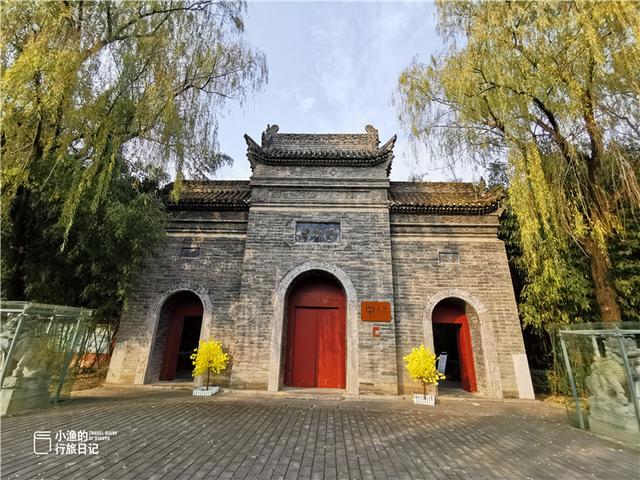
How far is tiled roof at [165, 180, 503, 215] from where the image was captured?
8586 millimetres

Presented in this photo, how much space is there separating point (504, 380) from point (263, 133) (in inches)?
399

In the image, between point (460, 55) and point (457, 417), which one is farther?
point (460, 55)

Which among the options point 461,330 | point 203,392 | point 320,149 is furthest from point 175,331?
point 461,330

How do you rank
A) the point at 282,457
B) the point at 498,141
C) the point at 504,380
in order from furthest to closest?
the point at 504,380, the point at 498,141, the point at 282,457

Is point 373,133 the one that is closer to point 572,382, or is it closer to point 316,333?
point 316,333

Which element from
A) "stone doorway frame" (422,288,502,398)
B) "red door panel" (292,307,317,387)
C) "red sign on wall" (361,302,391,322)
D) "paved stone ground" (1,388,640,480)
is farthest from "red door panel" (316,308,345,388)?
"stone doorway frame" (422,288,502,398)

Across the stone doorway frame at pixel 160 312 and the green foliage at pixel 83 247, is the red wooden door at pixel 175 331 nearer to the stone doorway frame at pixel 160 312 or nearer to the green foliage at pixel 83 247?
the stone doorway frame at pixel 160 312

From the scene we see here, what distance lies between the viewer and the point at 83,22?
19.6 ft

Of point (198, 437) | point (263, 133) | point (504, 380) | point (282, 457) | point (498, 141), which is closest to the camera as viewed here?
→ point (282, 457)

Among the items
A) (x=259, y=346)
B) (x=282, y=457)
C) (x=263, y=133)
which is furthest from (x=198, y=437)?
(x=263, y=133)

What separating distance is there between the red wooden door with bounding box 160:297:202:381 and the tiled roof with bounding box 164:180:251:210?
9.35 feet

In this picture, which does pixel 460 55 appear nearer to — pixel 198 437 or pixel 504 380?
pixel 504 380

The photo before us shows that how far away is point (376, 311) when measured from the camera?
7.59 metres

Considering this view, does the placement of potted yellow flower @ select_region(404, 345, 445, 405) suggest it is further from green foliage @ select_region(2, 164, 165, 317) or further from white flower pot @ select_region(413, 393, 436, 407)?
green foliage @ select_region(2, 164, 165, 317)
